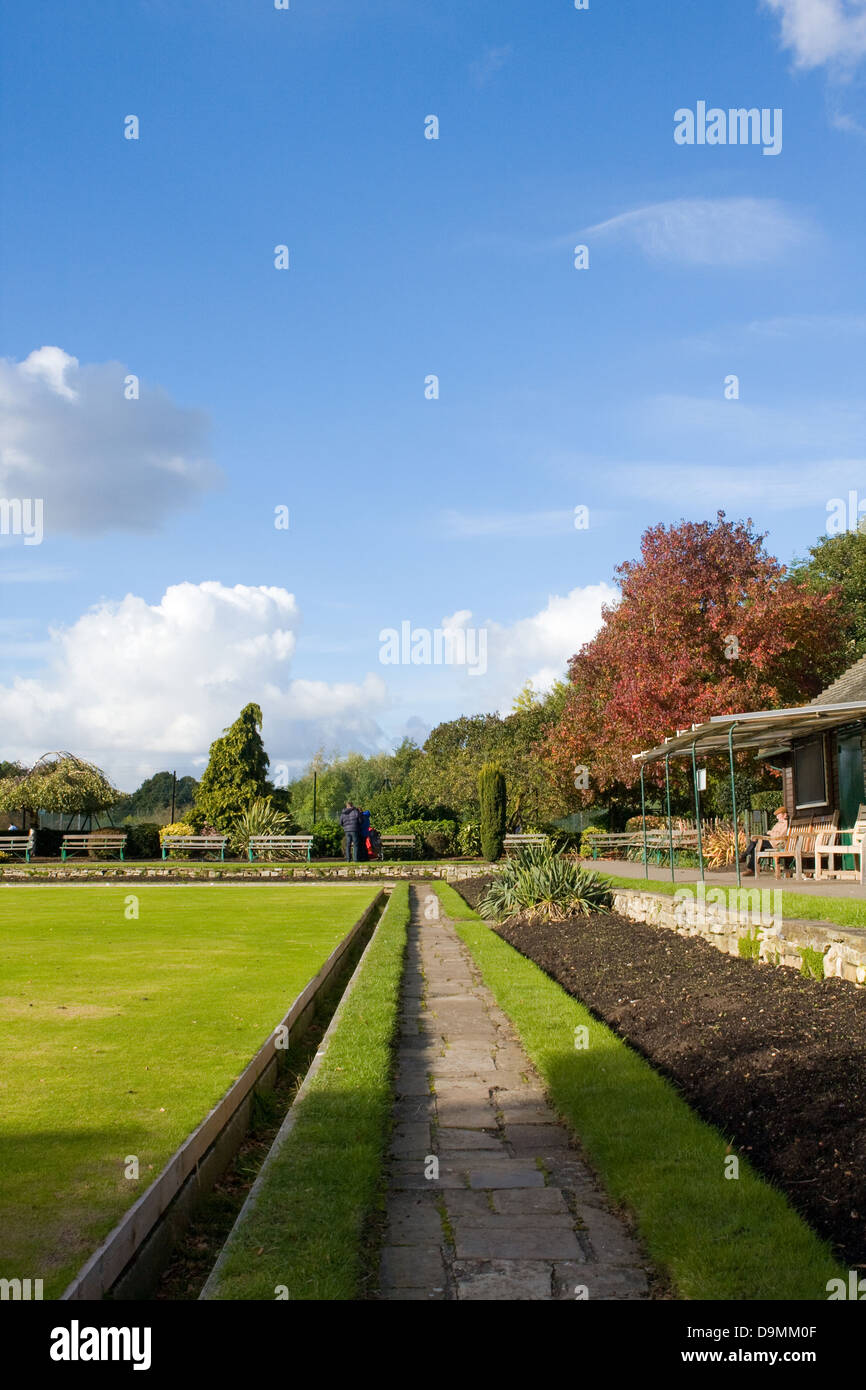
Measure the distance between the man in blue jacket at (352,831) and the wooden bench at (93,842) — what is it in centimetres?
908

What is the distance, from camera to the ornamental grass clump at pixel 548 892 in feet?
44.8

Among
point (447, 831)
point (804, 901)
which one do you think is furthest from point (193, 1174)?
point (447, 831)

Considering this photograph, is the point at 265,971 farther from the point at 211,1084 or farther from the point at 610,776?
the point at 610,776

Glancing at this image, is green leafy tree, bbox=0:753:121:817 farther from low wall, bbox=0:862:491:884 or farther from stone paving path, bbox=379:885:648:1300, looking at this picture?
stone paving path, bbox=379:885:648:1300

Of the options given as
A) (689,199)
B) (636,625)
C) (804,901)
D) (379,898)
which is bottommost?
(379,898)

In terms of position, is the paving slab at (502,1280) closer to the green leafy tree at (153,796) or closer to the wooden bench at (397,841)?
Result: the wooden bench at (397,841)

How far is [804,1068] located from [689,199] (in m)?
10.3

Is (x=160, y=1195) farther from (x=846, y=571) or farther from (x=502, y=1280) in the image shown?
(x=846, y=571)

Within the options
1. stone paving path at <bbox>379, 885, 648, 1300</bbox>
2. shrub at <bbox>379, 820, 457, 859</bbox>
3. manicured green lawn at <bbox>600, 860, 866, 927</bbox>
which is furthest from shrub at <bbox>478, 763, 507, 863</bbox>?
stone paving path at <bbox>379, 885, 648, 1300</bbox>

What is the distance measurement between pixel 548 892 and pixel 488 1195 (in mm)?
9757

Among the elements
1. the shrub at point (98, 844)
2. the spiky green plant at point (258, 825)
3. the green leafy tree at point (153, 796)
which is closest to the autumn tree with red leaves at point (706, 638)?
the spiky green plant at point (258, 825)

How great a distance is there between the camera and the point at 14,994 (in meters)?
8.10
